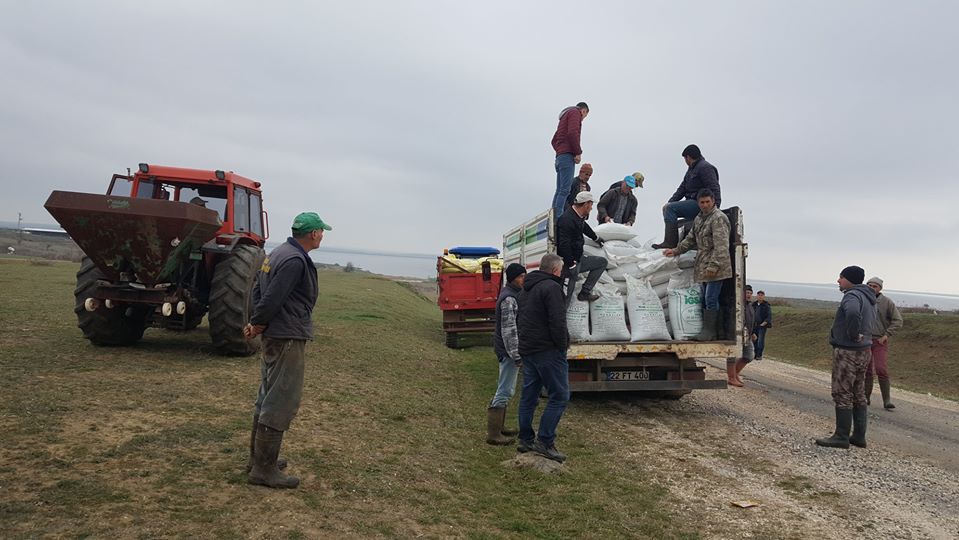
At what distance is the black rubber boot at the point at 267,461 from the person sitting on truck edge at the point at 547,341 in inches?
89.9

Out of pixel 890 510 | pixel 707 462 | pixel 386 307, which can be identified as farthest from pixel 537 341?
pixel 386 307

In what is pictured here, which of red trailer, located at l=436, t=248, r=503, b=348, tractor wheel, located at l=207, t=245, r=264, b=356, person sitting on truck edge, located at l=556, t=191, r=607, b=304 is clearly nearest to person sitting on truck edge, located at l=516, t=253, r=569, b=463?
person sitting on truck edge, located at l=556, t=191, r=607, b=304

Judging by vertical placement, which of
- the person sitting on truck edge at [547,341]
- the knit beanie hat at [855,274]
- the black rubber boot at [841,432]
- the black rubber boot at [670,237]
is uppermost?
the black rubber boot at [670,237]

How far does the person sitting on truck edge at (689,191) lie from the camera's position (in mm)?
7641

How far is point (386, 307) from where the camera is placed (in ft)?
66.7

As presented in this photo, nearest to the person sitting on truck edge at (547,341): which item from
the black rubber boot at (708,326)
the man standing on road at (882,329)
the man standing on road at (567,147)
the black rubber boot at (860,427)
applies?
the black rubber boot at (708,326)

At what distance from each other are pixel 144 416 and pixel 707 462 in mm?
5175

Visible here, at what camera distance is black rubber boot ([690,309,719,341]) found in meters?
7.51

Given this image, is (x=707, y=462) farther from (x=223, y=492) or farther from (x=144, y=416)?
(x=144, y=416)

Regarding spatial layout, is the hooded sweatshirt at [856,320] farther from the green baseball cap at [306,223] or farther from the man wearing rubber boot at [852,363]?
the green baseball cap at [306,223]

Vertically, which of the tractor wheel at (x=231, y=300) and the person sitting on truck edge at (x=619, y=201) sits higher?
the person sitting on truck edge at (x=619, y=201)

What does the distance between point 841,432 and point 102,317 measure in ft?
29.8

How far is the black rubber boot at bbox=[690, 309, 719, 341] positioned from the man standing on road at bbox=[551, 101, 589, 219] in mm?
2438

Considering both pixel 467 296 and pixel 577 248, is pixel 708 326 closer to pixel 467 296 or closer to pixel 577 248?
pixel 577 248
